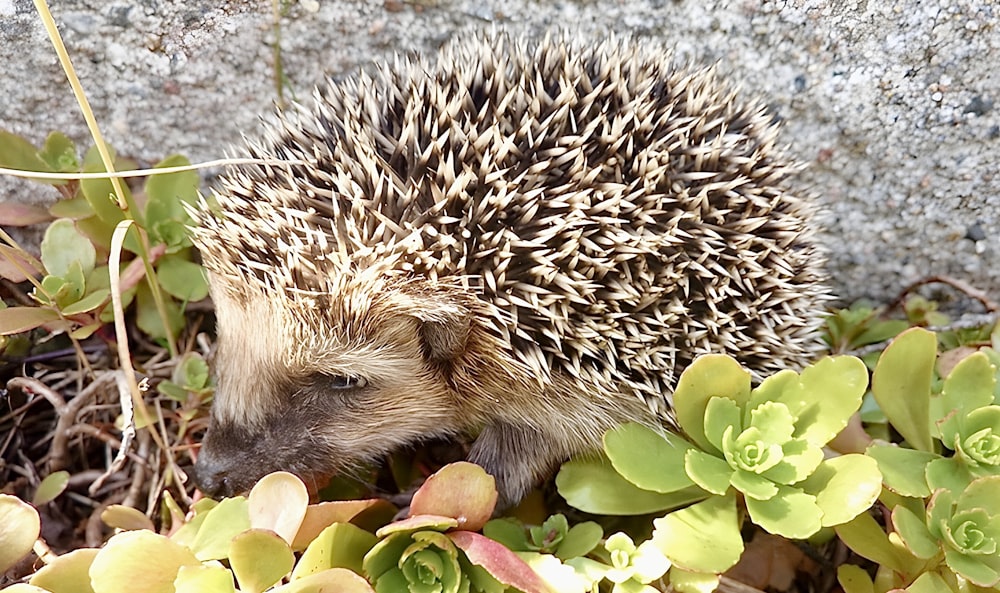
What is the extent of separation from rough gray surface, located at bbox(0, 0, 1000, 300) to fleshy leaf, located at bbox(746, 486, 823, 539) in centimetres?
71

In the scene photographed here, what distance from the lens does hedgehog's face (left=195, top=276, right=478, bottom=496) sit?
115cm

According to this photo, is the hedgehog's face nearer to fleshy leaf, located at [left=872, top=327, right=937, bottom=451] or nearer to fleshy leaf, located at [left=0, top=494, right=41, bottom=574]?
fleshy leaf, located at [left=0, top=494, right=41, bottom=574]

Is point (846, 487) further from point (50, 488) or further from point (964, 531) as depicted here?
point (50, 488)

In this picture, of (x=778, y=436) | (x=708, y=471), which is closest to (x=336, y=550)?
(x=708, y=471)

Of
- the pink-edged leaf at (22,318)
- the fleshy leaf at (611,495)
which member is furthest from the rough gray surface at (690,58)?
the fleshy leaf at (611,495)

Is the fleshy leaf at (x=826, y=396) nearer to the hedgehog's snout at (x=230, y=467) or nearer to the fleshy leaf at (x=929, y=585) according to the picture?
the fleshy leaf at (x=929, y=585)

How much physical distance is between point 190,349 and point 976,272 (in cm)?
150

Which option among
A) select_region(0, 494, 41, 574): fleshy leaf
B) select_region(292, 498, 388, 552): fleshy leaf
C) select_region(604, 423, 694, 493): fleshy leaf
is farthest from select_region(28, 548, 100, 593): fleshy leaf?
select_region(604, 423, 694, 493): fleshy leaf

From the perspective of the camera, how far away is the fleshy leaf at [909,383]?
3.96ft

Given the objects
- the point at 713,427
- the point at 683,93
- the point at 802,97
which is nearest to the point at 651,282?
the point at 713,427

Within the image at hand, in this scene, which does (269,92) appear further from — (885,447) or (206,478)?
(885,447)

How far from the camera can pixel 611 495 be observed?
4.05ft

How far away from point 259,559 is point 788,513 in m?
0.66

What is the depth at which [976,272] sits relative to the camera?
169 centimetres
